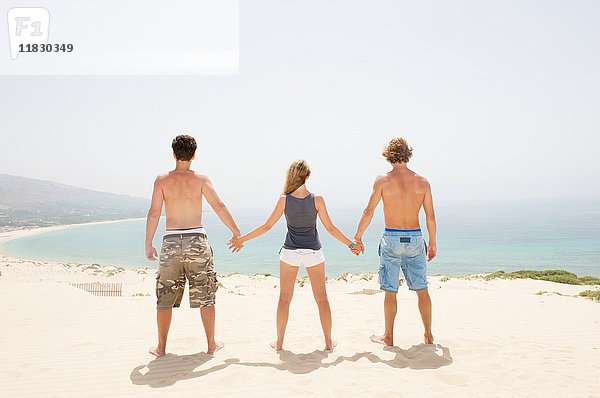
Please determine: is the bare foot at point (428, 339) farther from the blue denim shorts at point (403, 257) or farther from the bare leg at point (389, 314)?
the blue denim shorts at point (403, 257)

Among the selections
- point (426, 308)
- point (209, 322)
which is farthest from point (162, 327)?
point (426, 308)

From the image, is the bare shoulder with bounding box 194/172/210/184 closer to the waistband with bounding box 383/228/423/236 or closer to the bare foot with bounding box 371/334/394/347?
the waistband with bounding box 383/228/423/236

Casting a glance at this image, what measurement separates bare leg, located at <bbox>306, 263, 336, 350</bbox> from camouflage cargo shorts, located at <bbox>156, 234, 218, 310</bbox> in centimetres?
123

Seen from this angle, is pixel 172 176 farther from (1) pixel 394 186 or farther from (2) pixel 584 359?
(2) pixel 584 359

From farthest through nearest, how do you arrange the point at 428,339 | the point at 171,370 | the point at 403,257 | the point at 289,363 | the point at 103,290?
1. the point at 103,290
2. the point at 428,339
3. the point at 403,257
4. the point at 289,363
5. the point at 171,370

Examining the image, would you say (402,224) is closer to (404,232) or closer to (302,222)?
(404,232)

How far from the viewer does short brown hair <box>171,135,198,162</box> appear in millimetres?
4418

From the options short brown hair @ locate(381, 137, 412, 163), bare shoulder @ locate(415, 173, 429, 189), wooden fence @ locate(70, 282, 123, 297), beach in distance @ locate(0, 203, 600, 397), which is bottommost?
wooden fence @ locate(70, 282, 123, 297)

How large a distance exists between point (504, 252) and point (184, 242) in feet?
161

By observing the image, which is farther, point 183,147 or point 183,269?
point 183,147

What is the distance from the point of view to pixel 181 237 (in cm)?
425

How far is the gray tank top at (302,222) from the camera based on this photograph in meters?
4.32

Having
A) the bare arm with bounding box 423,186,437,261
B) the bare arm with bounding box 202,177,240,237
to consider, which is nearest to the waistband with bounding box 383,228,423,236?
the bare arm with bounding box 423,186,437,261

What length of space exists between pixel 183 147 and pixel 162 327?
218cm
